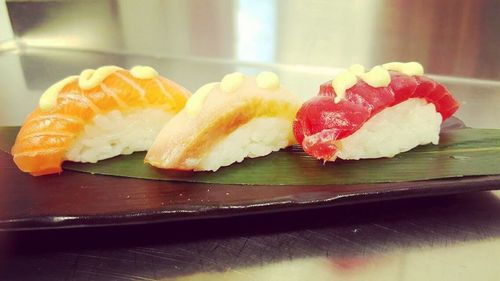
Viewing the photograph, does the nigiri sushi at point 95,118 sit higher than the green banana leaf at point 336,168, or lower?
higher

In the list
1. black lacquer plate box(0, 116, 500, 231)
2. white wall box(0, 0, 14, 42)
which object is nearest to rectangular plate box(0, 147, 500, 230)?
black lacquer plate box(0, 116, 500, 231)

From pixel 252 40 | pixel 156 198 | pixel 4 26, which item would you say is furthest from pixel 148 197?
pixel 4 26

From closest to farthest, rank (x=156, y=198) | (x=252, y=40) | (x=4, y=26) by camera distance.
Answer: (x=156, y=198), (x=252, y=40), (x=4, y=26)

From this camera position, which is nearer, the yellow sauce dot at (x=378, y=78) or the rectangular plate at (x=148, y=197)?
the rectangular plate at (x=148, y=197)

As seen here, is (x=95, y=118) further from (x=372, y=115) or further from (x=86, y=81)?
(x=372, y=115)

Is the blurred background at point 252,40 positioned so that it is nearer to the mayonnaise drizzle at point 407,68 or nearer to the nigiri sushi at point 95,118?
the mayonnaise drizzle at point 407,68

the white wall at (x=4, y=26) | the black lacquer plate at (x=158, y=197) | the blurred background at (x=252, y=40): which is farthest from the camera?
the white wall at (x=4, y=26)

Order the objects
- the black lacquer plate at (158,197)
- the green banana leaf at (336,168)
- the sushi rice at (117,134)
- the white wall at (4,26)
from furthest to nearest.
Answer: the white wall at (4,26) → the sushi rice at (117,134) → the green banana leaf at (336,168) → the black lacquer plate at (158,197)

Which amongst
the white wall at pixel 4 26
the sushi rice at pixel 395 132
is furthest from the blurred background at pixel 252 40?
the sushi rice at pixel 395 132
